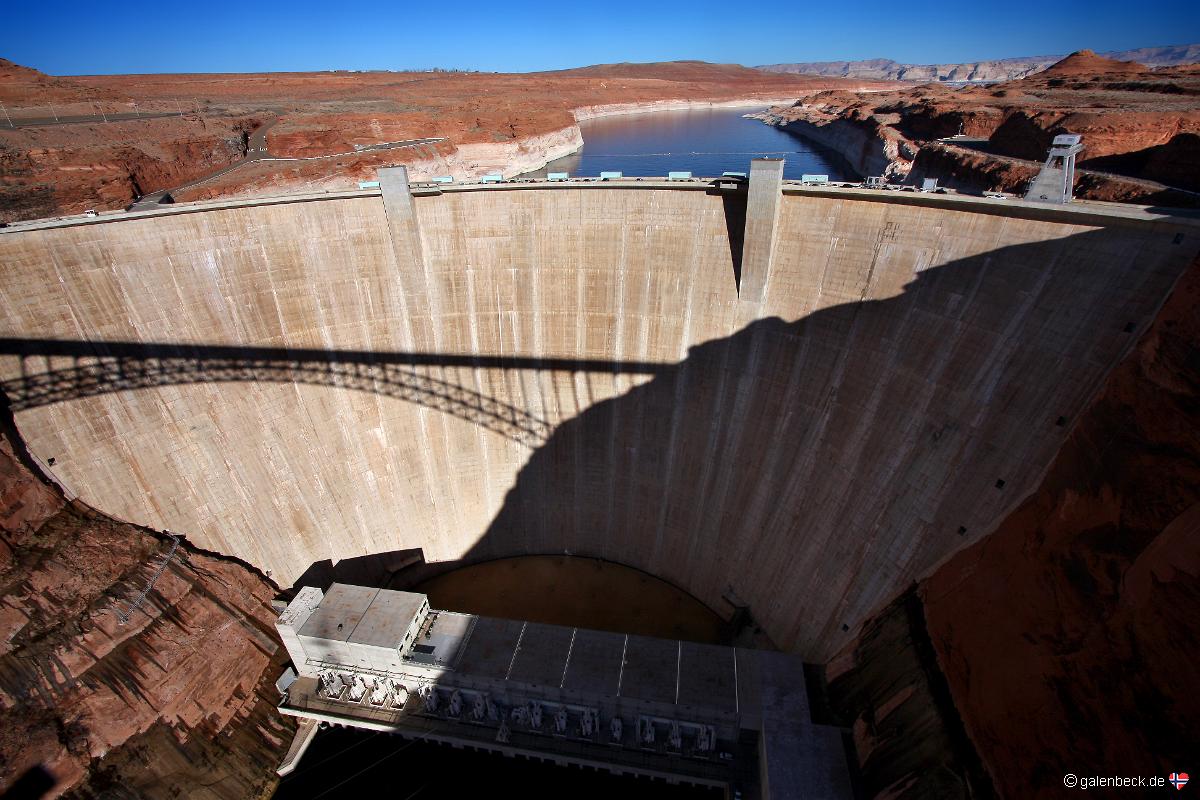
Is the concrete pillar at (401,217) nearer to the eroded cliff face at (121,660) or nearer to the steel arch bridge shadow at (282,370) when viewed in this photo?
the steel arch bridge shadow at (282,370)

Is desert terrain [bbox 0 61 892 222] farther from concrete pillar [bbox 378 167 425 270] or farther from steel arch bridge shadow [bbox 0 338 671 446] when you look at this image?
concrete pillar [bbox 378 167 425 270]

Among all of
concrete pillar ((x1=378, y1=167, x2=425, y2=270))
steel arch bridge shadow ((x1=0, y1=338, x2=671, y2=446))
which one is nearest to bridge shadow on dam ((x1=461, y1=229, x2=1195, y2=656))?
steel arch bridge shadow ((x1=0, y1=338, x2=671, y2=446))

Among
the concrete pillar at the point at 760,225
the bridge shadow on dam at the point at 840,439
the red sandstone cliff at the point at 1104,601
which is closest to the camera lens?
the red sandstone cliff at the point at 1104,601

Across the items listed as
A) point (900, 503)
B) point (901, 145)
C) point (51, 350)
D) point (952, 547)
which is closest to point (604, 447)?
point (900, 503)

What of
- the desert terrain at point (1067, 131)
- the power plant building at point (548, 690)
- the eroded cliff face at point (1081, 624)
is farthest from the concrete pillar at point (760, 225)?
the desert terrain at point (1067, 131)

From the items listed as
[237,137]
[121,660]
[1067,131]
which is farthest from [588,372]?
[237,137]

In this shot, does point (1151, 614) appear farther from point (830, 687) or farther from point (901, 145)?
point (901, 145)
